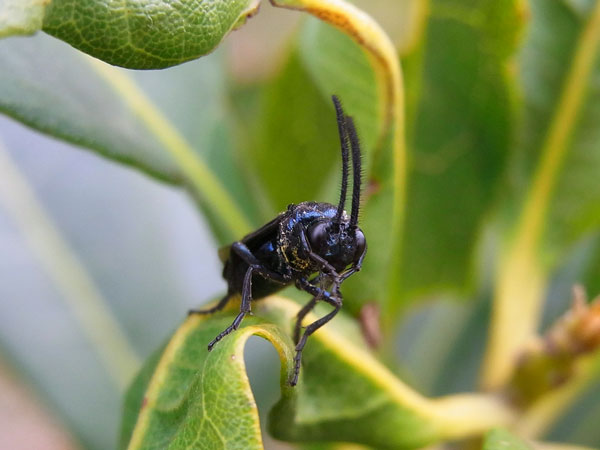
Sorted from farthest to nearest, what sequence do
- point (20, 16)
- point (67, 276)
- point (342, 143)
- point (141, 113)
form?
point (67, 276)
point (141, 113)
point (342, 143)
point (20, 16)

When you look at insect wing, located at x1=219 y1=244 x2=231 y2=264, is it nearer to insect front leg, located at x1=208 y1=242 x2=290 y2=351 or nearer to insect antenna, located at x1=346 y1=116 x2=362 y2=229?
insect front leg, located at x1=208 y1=242 x2=290 y2=351

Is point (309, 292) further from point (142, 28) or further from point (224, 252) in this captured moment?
point (142, 28)

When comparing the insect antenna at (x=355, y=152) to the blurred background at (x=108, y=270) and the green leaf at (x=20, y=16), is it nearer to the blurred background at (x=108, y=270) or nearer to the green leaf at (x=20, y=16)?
the green leaf at (x=20, y=16)

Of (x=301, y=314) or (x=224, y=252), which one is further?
(x=224, y=252)

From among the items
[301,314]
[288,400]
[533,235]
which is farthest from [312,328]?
[533,235]

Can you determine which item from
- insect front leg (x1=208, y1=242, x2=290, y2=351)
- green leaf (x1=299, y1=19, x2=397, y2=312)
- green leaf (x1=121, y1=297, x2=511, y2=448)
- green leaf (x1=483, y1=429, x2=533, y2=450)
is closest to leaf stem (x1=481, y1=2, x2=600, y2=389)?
green leaf (x1=121, y1=297, x2=511, y2=448)

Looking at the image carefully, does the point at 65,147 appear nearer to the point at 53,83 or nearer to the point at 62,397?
the point at 62,397

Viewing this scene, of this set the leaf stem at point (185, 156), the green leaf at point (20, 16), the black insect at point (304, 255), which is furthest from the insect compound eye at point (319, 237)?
the green leaf at point (20, 16)
